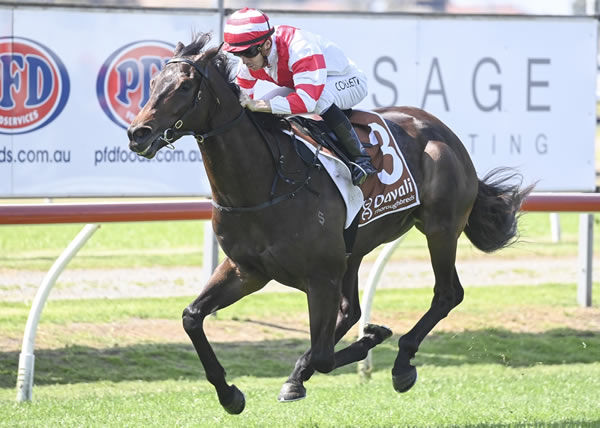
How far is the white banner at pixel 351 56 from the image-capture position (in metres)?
7.97

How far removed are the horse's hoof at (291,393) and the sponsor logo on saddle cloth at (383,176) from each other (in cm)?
85

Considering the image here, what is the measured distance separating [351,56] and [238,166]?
394 centimetres

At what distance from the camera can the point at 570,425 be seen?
17.5ft

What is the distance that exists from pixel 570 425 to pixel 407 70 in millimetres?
4099

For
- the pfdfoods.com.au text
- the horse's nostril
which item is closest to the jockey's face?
the horse's nostril

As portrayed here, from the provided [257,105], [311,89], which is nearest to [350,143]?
[311,89]

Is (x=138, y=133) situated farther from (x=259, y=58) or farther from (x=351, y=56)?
(x=351, y=56)

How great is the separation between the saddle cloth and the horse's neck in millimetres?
331

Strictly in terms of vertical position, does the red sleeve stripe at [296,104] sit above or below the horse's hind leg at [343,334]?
above

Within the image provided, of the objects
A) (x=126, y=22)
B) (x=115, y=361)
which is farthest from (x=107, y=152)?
(x=115, y=361)

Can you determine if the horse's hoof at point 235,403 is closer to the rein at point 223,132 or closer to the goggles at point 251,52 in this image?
the rein at point 223,132

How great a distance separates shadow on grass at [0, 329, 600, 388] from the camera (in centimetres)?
719

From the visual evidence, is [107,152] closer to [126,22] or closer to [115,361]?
[126,22]

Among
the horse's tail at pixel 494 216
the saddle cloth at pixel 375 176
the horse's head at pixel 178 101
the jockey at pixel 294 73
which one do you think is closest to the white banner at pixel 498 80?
the horse's tail at pixel 494 216
